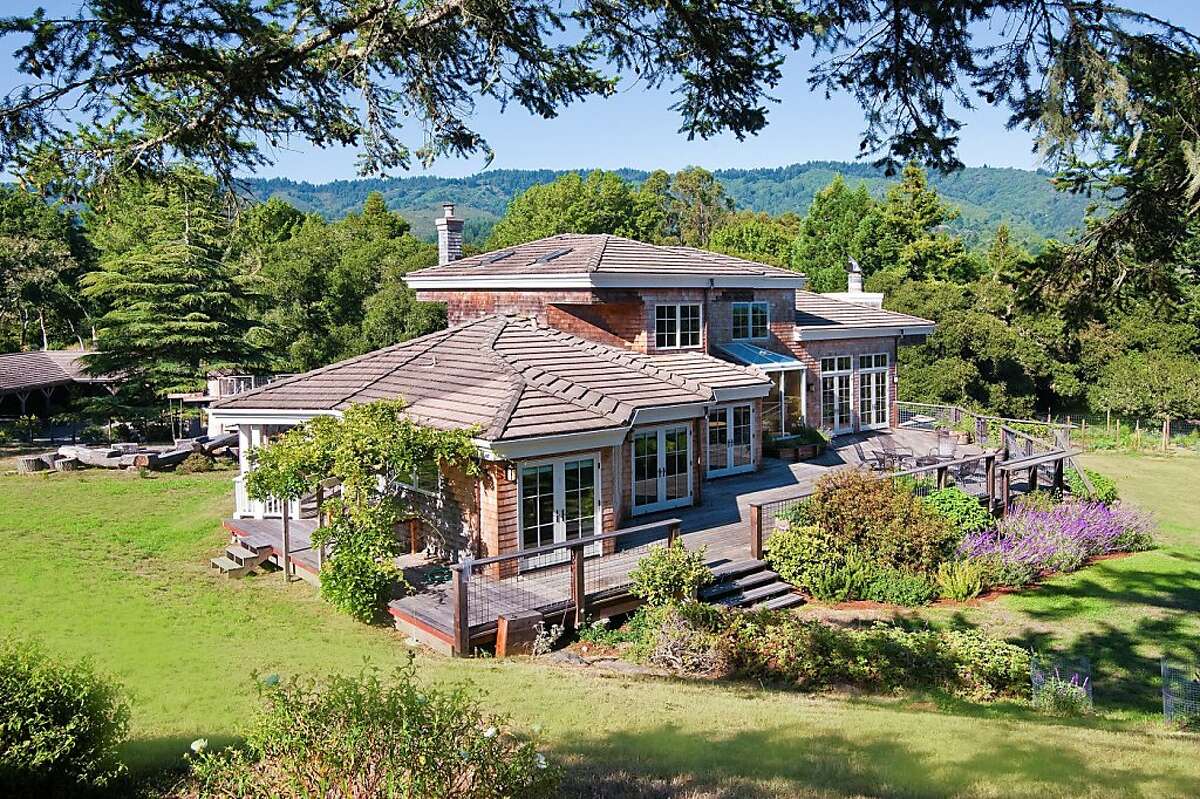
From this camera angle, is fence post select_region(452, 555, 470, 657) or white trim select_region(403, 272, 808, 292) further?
white trim select_region(403, 272, 808, 292)

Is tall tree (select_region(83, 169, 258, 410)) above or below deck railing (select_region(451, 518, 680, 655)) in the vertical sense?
above

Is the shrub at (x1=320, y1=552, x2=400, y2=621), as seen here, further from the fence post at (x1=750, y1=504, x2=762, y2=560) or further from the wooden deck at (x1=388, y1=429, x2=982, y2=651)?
the fence post at (x1=750, y1=504, x2=762, y2=560)

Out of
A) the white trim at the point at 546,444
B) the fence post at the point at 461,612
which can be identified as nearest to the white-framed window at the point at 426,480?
the white trim at the point at 546,444

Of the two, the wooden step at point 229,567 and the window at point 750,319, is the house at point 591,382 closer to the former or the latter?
the window at point 750,319

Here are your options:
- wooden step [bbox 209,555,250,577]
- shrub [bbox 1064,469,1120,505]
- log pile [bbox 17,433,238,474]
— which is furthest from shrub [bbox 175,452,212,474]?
shrub [bbox 1064,469,1120,505]

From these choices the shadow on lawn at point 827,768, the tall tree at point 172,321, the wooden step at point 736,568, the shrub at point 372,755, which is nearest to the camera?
the shrub at point 372,755

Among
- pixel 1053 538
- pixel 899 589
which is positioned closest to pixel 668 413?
pixel 899 589

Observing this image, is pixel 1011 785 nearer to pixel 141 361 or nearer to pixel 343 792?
pixel 343 792
